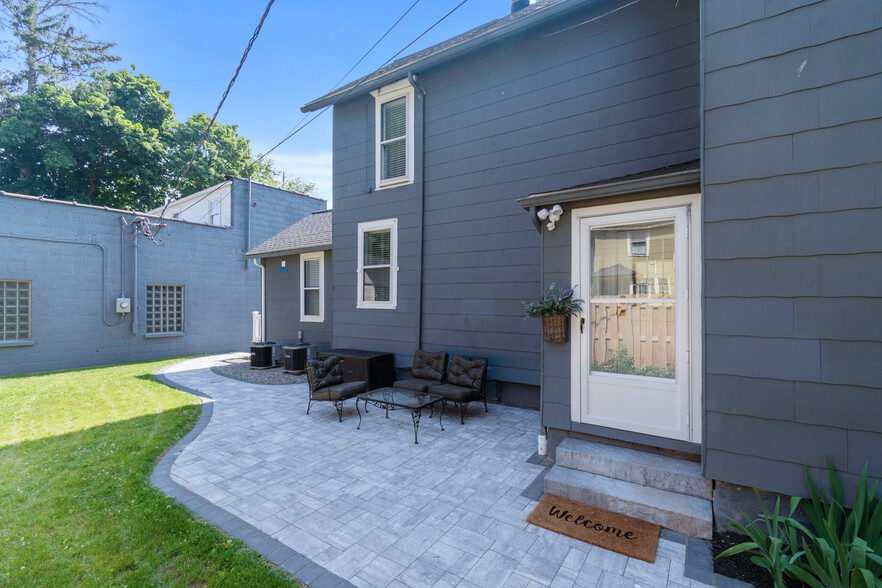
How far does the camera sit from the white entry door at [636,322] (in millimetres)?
3088

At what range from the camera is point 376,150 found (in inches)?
274

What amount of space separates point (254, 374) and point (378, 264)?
13.3 ft

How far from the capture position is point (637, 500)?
2719mm

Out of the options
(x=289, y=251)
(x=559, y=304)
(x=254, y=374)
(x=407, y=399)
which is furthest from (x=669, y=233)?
(x=254, y=374)

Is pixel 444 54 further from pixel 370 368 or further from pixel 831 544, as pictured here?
pixel 831 544

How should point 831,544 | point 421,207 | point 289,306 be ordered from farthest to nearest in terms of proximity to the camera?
point 289,306
point 421,207
point 831,544

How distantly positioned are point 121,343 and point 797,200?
13.5 meters

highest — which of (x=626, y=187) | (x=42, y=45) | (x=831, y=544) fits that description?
(x=42, y=45)

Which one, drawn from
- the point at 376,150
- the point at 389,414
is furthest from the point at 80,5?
the point at 389,414

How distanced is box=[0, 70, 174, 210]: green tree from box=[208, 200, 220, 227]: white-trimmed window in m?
5.74

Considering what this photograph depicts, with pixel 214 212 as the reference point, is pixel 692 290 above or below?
below

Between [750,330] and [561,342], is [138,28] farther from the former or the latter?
[750,330]

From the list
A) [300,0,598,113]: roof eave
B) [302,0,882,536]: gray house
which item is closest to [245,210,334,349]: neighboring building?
[300,0,598,113]: roof eave

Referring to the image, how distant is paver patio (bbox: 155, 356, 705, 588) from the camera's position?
2197 millimetres
